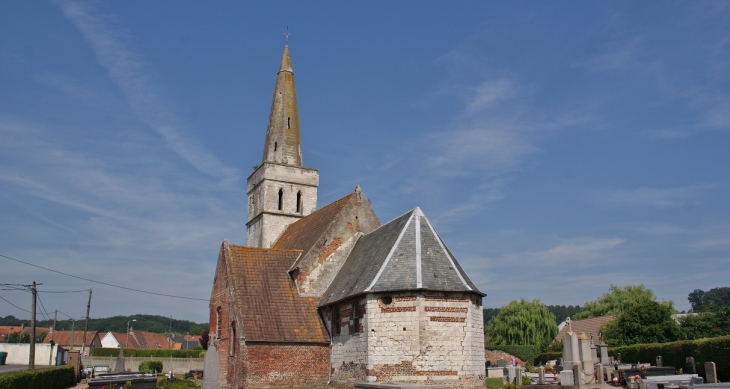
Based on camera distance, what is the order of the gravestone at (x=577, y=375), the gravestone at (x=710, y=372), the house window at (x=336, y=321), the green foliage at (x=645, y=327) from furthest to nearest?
1. the green foliage at (x=645, y=327)
2. the house window at (x=336, y=321)
3. the gravestone at (x=710, y=372)
4. the gravestone at (x=577, y=375)

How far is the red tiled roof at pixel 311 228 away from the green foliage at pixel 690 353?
54.9 feet

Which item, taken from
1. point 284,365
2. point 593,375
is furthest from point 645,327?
point 284,365

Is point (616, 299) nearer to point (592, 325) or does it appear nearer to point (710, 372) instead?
point (592, 325)

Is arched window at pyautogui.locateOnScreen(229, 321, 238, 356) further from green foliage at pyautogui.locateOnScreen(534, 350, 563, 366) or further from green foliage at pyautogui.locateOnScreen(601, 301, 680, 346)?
green foliage at pyautogui.locateOnScreen(601, 301, 680, 346)

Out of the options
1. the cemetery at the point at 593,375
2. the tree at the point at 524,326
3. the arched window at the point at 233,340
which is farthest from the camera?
the tree at the point at 524,326

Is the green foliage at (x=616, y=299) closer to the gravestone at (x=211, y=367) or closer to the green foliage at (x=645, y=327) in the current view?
the green foliage at (x=645, y=327)

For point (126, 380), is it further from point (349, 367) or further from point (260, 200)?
point (260, 200)

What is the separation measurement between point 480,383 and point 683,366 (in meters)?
11.9

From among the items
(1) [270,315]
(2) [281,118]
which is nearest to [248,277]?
(1) [270,315]

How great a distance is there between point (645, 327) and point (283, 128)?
26.2m

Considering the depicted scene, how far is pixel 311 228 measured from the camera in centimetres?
3044

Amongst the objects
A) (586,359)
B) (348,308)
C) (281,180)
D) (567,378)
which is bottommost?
(567,378)

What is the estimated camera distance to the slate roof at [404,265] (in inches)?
874

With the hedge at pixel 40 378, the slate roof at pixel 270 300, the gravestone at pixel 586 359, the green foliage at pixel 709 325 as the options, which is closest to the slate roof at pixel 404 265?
the slate roof at pixel 270 300
